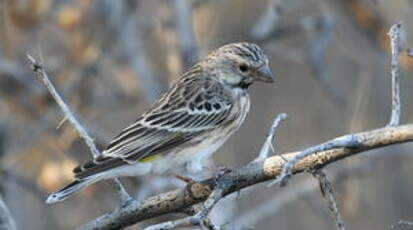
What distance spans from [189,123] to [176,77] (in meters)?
1.91

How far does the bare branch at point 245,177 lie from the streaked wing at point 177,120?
690 millimetres

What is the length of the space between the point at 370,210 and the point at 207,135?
350 centimetres

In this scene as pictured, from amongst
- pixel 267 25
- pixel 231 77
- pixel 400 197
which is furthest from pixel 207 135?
pixel 400 197

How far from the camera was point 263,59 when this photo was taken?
17.9 feet

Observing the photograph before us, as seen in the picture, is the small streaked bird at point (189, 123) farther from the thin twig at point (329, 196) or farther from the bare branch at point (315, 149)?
the bare branch at point (315, 149)

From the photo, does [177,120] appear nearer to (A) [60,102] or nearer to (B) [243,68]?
(B) [243,68]

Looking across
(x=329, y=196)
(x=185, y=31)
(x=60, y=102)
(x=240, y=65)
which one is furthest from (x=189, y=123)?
(x=329, y=196)

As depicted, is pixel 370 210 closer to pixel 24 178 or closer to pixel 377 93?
pixel 377 93

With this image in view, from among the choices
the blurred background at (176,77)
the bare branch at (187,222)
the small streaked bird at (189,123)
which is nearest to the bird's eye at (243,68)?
the small streaked bird at (189,123)

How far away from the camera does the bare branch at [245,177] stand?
3.41 m

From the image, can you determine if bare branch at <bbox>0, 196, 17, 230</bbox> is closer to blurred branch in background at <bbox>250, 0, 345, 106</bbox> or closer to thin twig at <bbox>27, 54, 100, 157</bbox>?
thin twig at <bbox>27, 54, 100, 157</bbox>

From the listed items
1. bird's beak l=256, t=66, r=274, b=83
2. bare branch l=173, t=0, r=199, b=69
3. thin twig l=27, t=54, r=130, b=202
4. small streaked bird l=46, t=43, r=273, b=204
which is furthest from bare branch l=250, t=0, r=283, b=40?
thin twig l=27, t=54, r=130, b=202

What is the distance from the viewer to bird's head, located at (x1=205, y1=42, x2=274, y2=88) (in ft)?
17.8

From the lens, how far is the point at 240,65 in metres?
5.52
